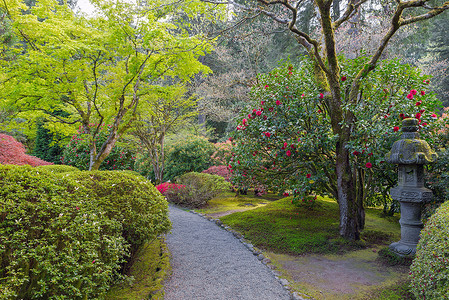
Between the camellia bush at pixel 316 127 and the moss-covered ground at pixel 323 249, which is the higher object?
the camellia bush at pixel 316 127

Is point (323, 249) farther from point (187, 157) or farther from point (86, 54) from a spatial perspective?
point (187, 157)

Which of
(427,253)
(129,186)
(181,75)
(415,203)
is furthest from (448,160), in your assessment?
(181,75)

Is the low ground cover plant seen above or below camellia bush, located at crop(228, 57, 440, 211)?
below

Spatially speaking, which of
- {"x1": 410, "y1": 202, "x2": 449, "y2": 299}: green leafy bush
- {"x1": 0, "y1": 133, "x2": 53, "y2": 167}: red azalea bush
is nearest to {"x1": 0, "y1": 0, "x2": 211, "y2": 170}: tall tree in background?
{"x1": 0, "y1": 133, "x2": 53, "y2": 167}: red azalea bush

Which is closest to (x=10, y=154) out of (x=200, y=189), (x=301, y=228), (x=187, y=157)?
(x=200, y=189)

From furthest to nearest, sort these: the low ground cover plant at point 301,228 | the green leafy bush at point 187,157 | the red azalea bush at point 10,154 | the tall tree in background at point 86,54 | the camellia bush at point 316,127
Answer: the green leafy bush at point 187,157 < the red azalea bush at point 10,154 < the tall tree in background at point 86,54 < the low ground cover plant at point 301,228 < the camellia bush at point 316,127

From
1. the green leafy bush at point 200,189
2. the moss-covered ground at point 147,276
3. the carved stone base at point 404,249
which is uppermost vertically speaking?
the green leafy bush at point 200,189

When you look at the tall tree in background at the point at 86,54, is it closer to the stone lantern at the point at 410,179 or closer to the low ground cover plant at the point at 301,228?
the low ground cover plant at the point at 301,228

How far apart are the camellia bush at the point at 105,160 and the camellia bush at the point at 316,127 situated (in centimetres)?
666

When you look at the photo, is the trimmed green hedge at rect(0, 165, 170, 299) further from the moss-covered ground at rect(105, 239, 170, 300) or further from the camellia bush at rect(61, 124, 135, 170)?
the camellia bush at rect(61, 124, 135, 170)

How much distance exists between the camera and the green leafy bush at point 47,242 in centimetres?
210

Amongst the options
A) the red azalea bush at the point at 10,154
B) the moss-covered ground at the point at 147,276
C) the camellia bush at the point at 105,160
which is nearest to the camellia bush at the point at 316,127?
the moss-covered ground at the point at 147,276

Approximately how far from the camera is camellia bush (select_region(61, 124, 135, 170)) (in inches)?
415

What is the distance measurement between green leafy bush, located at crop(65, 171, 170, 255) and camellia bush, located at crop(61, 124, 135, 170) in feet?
23.2
